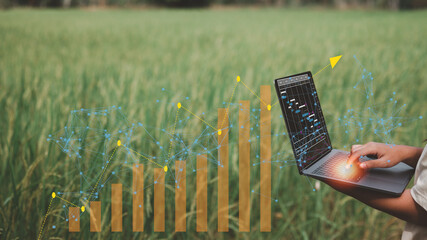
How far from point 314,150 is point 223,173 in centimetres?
65

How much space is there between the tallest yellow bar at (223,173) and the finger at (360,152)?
23.7 inches

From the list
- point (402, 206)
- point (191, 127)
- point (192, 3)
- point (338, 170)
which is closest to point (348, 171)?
point (338, 170)

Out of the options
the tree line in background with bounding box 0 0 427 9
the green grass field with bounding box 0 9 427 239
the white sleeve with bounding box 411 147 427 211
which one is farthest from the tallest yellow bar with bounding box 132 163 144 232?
the tree line in background with bounding box 0 0 427 9

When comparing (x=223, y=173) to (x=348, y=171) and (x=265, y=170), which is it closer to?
(x=265, y=170)

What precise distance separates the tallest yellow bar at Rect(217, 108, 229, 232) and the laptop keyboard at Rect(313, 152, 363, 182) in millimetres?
538

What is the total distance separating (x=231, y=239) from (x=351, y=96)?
1449 millimetres

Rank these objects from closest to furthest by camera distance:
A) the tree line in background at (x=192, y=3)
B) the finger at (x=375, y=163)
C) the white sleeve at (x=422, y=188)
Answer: the white sleeve at (x=422, y=188), the finger at (x=375, y=163), the tree line in background at (x=192, y=3)

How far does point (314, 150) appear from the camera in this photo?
3.13 feet

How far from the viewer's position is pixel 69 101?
2.22 meters

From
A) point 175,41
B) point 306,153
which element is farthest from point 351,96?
point 175,41

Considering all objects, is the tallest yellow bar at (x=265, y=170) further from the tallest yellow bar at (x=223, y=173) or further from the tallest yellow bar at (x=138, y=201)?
the tallest yellow bar at (x=138, y=201)

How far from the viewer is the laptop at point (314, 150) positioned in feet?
2.77

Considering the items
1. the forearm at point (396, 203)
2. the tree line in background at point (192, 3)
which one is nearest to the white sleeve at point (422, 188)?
the forearm at point (396, 203)

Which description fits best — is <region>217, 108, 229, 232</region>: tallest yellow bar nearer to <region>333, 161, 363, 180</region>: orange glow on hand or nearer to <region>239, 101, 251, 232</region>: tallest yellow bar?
<region>239, 101, 251, 232</region>: tallest yellow bar
